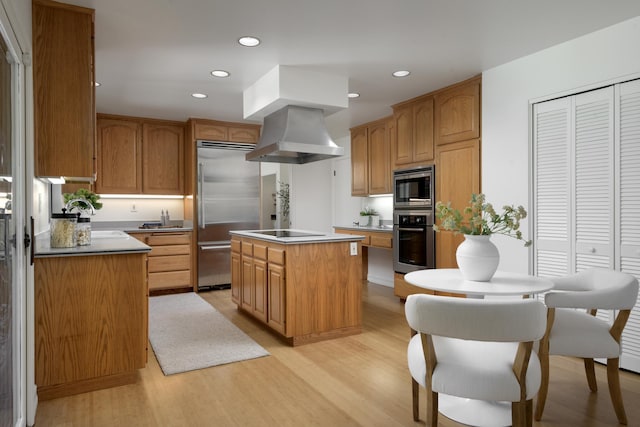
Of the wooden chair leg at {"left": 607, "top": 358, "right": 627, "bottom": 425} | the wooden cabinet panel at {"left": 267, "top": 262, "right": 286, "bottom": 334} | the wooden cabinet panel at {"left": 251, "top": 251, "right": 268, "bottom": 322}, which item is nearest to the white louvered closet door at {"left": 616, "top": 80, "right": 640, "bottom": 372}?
the wooden chair leg at {"left": 607, "top": 358, "right": 627, "bottom": 425}

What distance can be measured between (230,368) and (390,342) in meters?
1.33

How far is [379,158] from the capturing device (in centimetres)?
566

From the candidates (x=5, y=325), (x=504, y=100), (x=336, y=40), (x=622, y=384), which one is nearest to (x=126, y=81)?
(x=336, y=40)

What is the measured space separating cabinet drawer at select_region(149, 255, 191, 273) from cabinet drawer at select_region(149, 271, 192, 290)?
56 millimetres

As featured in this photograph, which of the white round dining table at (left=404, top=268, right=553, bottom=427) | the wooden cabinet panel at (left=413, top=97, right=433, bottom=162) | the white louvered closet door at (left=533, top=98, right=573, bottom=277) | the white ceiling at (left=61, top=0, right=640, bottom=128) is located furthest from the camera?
the wooden cabinet panel at (left=413, top=97, right=433, bottom=162)

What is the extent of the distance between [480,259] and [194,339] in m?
2.45

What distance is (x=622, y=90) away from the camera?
2.82 metres

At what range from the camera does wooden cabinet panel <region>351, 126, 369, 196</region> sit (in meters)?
5.95

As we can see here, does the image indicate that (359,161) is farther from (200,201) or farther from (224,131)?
(200,201)

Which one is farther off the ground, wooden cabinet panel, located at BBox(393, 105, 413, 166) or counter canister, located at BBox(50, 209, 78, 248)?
wooden cabinet panel, located at BBox(393, 105, 413, 166)

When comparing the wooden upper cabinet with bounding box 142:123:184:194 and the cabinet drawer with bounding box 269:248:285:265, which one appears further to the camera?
the wooden upper cabinet with bounding box 142:123:184:194

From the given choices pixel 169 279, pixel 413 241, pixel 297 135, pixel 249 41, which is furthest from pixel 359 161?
pixel 249 41

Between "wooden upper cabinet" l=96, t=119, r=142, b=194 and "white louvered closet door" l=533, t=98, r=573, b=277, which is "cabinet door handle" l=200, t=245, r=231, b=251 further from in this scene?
"white louvered closet door" l=533, t=98, r=573, b=277

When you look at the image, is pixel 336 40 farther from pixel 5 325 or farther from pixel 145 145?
pixel 145 145
